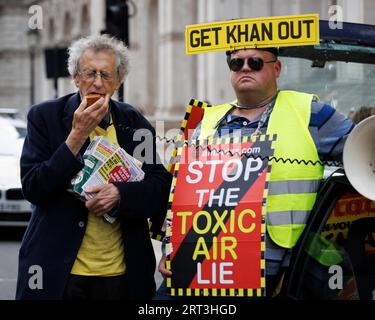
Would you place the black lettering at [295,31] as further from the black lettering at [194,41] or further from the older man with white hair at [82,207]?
the older man with white hair at [82,207]

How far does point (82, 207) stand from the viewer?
425 cm

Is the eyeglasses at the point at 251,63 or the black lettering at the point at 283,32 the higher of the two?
the black lettering at the point at 283,32

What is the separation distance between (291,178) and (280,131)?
0.70ft

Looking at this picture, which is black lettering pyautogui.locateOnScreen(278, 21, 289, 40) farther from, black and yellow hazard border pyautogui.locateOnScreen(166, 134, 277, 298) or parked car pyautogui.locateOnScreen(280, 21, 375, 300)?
parked car pyautogui.locateOnScreen(280, 21, 375, 300)

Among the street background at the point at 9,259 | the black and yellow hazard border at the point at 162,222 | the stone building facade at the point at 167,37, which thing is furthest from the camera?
the stone building facade at the point at 167,37

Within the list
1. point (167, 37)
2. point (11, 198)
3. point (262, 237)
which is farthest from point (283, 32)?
point (167, 37)

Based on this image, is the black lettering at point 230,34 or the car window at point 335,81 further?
the car window at point 335,81

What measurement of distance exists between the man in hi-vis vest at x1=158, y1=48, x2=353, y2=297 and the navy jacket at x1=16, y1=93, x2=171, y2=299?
21cm

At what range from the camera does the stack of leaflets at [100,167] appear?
4176mm

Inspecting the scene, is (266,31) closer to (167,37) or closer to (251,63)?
(251,63)

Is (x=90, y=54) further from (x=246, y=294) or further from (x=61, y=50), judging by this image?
(x=61, y=50)

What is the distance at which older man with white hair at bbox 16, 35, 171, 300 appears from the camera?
4156 millimetres

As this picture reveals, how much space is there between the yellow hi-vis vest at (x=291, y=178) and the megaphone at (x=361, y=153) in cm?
21

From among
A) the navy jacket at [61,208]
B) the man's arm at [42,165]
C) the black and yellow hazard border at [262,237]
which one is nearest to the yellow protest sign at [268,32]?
the black and yellow hazard border at [262,237]
